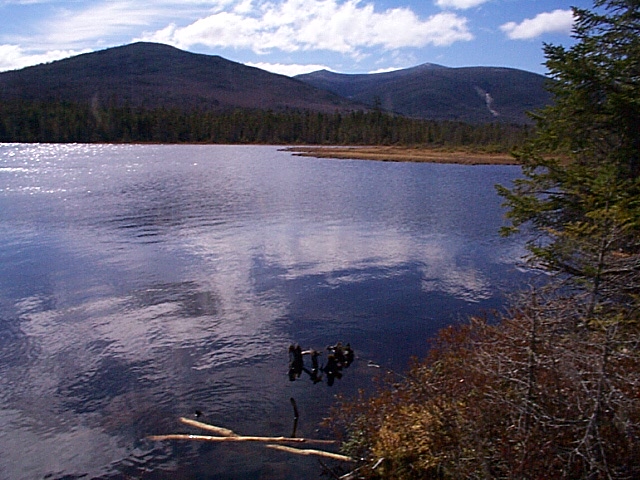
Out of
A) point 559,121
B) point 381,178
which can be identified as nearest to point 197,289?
point 559,121

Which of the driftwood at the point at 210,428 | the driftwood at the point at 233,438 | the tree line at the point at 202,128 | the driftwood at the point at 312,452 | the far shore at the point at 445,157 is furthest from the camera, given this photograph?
the tree line at the point at 202,128

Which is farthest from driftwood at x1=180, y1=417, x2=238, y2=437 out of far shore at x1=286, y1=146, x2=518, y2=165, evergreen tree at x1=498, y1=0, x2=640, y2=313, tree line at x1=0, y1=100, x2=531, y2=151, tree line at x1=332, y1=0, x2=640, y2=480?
tree line at x1=0, y1=100, x2=531, y2=151

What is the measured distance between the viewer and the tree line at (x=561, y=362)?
8.03 m

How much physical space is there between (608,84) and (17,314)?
67.8ft

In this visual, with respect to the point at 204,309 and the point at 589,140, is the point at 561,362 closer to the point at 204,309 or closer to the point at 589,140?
the point at 589,140

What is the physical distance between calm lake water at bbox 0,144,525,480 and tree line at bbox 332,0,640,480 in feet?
8.59

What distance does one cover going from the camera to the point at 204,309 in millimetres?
21594

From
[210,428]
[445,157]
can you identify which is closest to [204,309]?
[210,428]

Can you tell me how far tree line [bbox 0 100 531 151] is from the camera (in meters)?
150

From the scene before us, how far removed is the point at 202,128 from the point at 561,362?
16308 centimetres

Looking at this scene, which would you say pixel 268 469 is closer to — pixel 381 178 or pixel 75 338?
pixel 75 338

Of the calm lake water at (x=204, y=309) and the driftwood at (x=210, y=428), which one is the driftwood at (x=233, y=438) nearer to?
the driftwood at (x=210, y=428)

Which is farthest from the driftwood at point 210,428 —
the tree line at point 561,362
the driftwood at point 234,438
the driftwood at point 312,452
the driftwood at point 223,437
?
the tree line at point 561,362

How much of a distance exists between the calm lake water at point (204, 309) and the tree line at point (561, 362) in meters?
2.62
